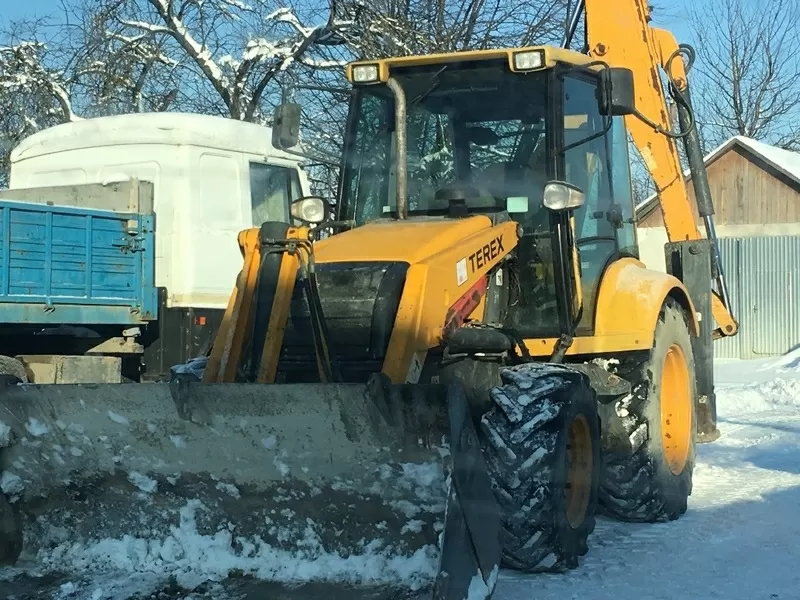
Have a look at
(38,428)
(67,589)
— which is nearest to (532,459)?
(67,589)

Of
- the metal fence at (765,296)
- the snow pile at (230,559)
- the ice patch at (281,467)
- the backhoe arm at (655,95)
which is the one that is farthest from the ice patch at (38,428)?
the metal fence at (765,296)

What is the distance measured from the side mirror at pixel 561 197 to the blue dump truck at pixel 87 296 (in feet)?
15.2

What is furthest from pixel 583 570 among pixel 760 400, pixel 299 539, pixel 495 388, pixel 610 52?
pixel 760 400

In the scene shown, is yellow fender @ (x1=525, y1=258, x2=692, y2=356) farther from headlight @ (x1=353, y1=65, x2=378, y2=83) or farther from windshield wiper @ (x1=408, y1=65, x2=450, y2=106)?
headlight @ (x1=353, y1=65, x2=378, y2=83)

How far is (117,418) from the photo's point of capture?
4.67 m

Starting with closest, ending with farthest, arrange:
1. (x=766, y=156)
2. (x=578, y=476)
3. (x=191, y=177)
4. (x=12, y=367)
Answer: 1. (x=578, y=476)
2. (x=12, y=367)
3. (x=191, y=177)
4. (x=766, y=156)

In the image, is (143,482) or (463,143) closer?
(143,482)

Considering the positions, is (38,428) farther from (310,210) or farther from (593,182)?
(593,182)

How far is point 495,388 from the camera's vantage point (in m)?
4.92

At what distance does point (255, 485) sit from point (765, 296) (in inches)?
707

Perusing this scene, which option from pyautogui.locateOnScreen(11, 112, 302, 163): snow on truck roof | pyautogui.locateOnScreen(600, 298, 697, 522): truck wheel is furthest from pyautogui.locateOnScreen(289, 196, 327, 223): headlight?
pyautogui.locateOnScreen(11, 112, 302, 163): snow on truck roof

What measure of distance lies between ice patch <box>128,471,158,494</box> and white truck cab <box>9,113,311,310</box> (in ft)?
18.2

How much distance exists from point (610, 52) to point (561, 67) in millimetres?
1974

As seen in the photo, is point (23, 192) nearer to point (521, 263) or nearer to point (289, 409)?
point (521, 263)
